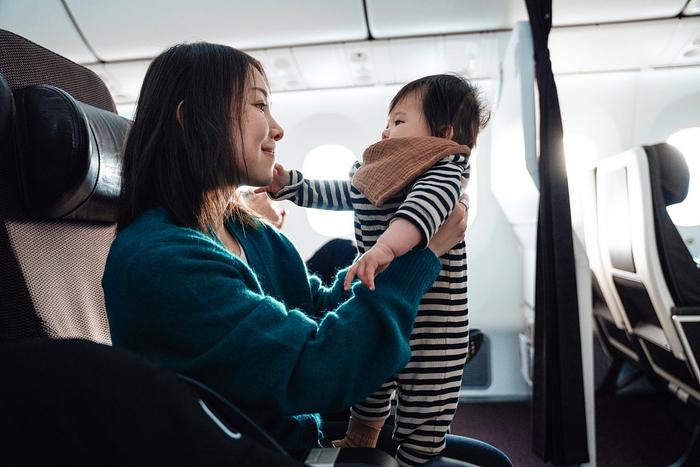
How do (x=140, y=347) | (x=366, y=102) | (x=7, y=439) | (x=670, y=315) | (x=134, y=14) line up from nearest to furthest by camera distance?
(x=7, y=439) < (x=140, y=347) < (x=670, y=315) < (x=134, y=14) < (x=366, y=102)

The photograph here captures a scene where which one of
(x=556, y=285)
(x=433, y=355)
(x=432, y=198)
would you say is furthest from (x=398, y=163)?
(x=556, y=285)

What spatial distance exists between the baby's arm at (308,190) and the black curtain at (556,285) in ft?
3.51

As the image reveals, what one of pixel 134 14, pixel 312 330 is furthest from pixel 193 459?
pixel 134 14

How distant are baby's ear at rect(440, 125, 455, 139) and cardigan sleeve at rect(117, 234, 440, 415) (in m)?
0.52

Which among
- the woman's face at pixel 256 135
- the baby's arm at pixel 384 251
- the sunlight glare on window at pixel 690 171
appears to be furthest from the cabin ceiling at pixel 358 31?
the baby's arm at pixel 384 251

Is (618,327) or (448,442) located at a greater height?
(448,442)

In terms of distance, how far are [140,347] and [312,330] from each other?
0.28m

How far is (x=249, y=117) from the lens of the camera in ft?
3.23

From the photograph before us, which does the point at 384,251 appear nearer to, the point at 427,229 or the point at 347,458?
the point at 427,229

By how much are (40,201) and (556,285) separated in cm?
177

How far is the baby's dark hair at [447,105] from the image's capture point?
1173 millimetres

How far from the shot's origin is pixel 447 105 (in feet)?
3.85

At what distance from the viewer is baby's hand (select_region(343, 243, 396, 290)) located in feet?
2.55

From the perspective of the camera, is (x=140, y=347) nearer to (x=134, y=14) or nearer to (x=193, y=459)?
(x=193, y=459)
